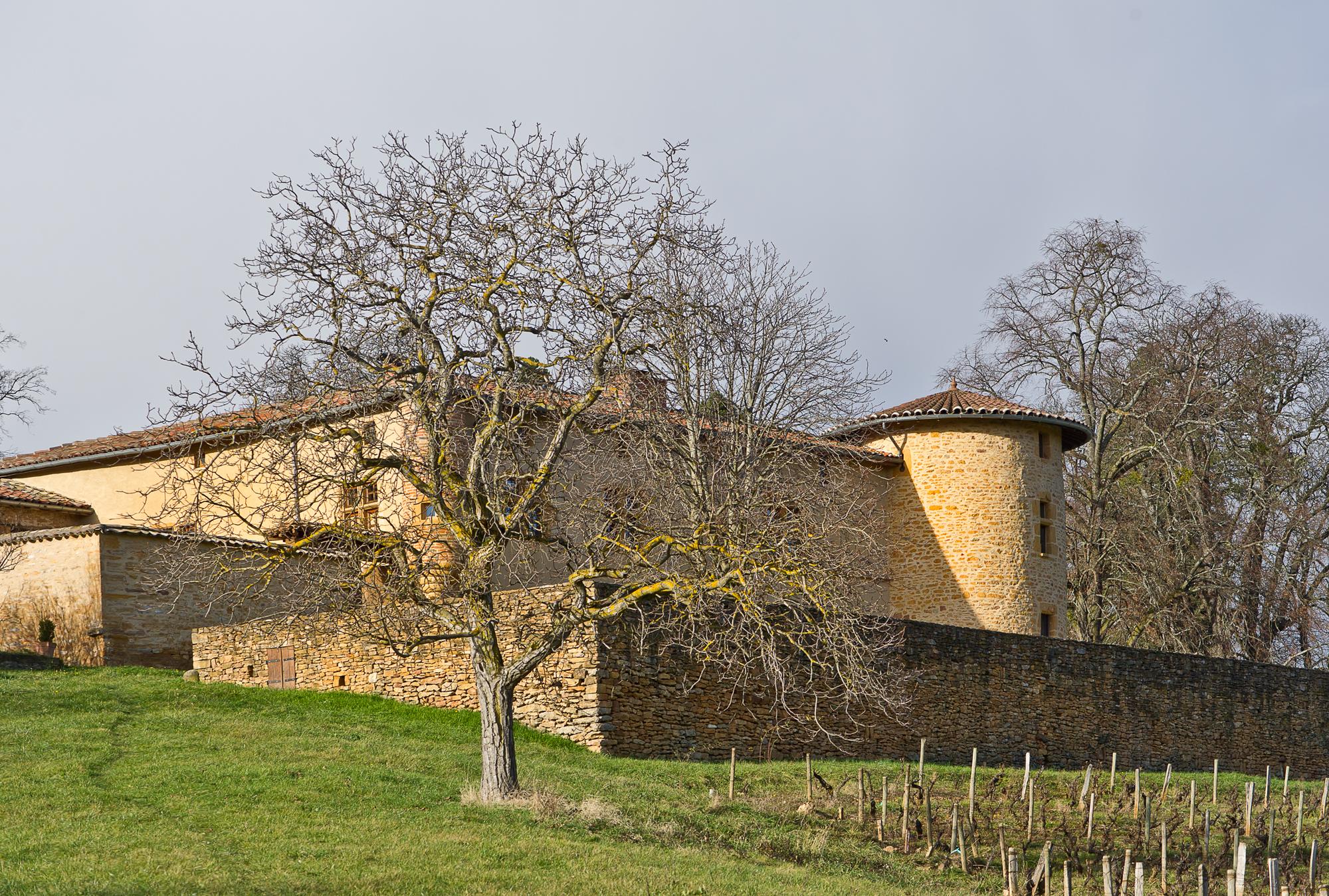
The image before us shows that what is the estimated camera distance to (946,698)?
Answer: 23672mm

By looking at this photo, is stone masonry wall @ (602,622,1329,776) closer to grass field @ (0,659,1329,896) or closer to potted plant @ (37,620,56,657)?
grass field @ (0,659,1329,896)

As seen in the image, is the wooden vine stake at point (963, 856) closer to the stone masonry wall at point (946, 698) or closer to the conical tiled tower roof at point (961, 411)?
the stone masonry wall at point (946, 698)

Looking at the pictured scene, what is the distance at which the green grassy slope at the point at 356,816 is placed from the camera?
469 inches

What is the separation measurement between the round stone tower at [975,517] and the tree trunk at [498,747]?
55.8ft

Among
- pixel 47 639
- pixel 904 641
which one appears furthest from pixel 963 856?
pixel 47 639

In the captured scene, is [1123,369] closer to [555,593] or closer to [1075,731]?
[1075,731]

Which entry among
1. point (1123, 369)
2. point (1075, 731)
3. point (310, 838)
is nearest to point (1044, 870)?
point (310, 838)

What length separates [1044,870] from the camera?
13594 millimetres

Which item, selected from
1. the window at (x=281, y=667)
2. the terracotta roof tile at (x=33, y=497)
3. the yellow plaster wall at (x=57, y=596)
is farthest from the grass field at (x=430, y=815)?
the terracotta roof tile at (x=33, y=497)

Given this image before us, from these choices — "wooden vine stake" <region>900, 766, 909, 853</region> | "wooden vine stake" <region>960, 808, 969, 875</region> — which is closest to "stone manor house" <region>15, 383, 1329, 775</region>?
"wooden vine stake" <region>900, 766, 909, 853</region>

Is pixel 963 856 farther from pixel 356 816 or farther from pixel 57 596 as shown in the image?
pixel 57 596

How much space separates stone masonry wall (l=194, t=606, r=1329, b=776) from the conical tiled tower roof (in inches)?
239

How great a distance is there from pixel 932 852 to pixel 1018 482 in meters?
16.8

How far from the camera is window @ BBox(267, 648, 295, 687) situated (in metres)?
23.0
